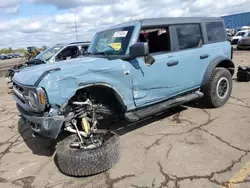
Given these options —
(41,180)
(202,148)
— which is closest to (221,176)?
(202,148)

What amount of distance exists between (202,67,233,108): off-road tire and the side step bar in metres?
0.25

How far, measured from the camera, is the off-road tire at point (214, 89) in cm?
561

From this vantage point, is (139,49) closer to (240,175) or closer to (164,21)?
(164,21)

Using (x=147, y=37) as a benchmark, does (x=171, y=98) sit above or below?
below

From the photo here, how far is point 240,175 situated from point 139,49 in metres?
2.17

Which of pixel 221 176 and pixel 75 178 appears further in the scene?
pixel 75 178

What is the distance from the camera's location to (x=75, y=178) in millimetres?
3477

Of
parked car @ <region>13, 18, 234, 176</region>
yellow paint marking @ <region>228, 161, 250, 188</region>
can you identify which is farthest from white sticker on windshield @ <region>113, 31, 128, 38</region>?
yellow paint marking @ <region>228, 161, 250, 188</region>

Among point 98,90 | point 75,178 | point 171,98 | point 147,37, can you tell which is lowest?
point 75,178

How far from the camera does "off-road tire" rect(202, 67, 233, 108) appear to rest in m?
5.61

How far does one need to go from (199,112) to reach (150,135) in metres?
1.61

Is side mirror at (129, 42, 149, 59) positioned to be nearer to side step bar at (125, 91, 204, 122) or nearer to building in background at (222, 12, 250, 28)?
side step bar at (125, 91, 204, 122)

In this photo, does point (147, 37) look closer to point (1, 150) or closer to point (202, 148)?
point (202, 148)

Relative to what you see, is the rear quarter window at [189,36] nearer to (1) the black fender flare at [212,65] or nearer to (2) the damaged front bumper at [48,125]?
(1) the black fender flare at [212,65]
